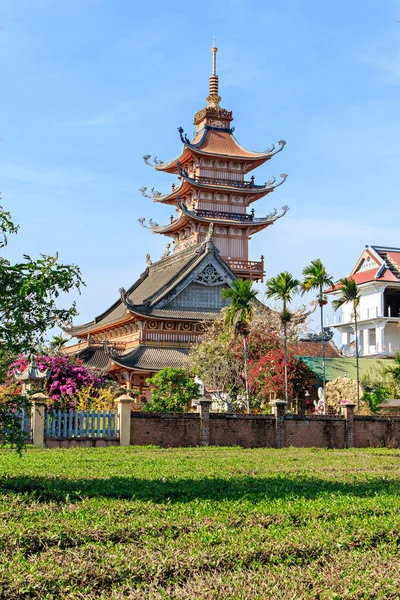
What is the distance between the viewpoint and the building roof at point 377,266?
5419 centimetres

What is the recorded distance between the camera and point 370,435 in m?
28.6

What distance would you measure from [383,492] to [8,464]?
25.0ft

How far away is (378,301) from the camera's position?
54.9 meters

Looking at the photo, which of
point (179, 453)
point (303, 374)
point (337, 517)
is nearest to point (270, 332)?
point (303, 374)

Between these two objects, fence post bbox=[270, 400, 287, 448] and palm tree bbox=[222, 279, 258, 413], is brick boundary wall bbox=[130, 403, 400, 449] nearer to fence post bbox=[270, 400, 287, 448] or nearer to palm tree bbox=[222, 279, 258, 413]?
fence post bbox=[270, 400, 287, 448]

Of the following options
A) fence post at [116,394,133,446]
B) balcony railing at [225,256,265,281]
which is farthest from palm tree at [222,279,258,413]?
balcony railing at [225,256,265,281]

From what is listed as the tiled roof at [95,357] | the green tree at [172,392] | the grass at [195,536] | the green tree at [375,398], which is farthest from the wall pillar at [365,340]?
the grass at [195,536]

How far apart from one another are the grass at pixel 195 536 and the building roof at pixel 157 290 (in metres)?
26.5

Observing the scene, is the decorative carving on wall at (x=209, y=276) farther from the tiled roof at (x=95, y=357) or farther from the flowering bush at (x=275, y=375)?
the flowering bush at (x=275, y=375)

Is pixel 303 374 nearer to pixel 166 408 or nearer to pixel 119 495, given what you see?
pixel 166 408

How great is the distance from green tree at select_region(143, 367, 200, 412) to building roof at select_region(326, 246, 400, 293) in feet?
82.9

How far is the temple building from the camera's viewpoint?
40438mm

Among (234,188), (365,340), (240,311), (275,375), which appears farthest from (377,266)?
(240,311)

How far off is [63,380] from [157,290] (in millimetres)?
16140
